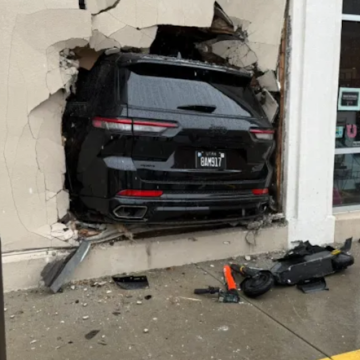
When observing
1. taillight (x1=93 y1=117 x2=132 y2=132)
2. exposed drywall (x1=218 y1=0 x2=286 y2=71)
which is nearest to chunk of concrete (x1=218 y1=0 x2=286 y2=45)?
exposed drywall (x1=218 y1=0 x2=286 y2=71)

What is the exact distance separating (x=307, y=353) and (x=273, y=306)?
858mm

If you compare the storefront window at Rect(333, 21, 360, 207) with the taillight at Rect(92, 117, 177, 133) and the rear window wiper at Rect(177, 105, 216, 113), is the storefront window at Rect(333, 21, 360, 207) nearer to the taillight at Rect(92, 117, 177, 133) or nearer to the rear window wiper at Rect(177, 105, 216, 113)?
the rear window wiper at Rect(177, 105, 216, 113)

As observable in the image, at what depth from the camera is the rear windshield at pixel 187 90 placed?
445cm

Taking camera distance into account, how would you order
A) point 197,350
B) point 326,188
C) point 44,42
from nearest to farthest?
point 197,350
point 44,42
point 326,188

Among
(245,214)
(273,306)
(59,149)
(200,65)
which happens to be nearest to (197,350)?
(273,306)

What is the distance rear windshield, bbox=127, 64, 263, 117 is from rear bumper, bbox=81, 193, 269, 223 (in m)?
0.88

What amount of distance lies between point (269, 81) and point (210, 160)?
1685 mm

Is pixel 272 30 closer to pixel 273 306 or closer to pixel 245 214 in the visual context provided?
pixel 245 214

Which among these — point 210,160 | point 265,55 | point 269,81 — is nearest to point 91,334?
point 210,160

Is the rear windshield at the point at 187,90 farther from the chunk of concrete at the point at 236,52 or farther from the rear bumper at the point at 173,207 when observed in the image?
the rear bumper at the point at 173,207

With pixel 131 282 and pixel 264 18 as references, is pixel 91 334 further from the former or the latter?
pixel 264 18

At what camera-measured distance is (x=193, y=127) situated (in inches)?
179

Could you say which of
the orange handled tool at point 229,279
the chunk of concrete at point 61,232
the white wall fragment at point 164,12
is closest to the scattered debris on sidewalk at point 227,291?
the orange handled tool at point 229,279

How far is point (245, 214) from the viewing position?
5.01 m
